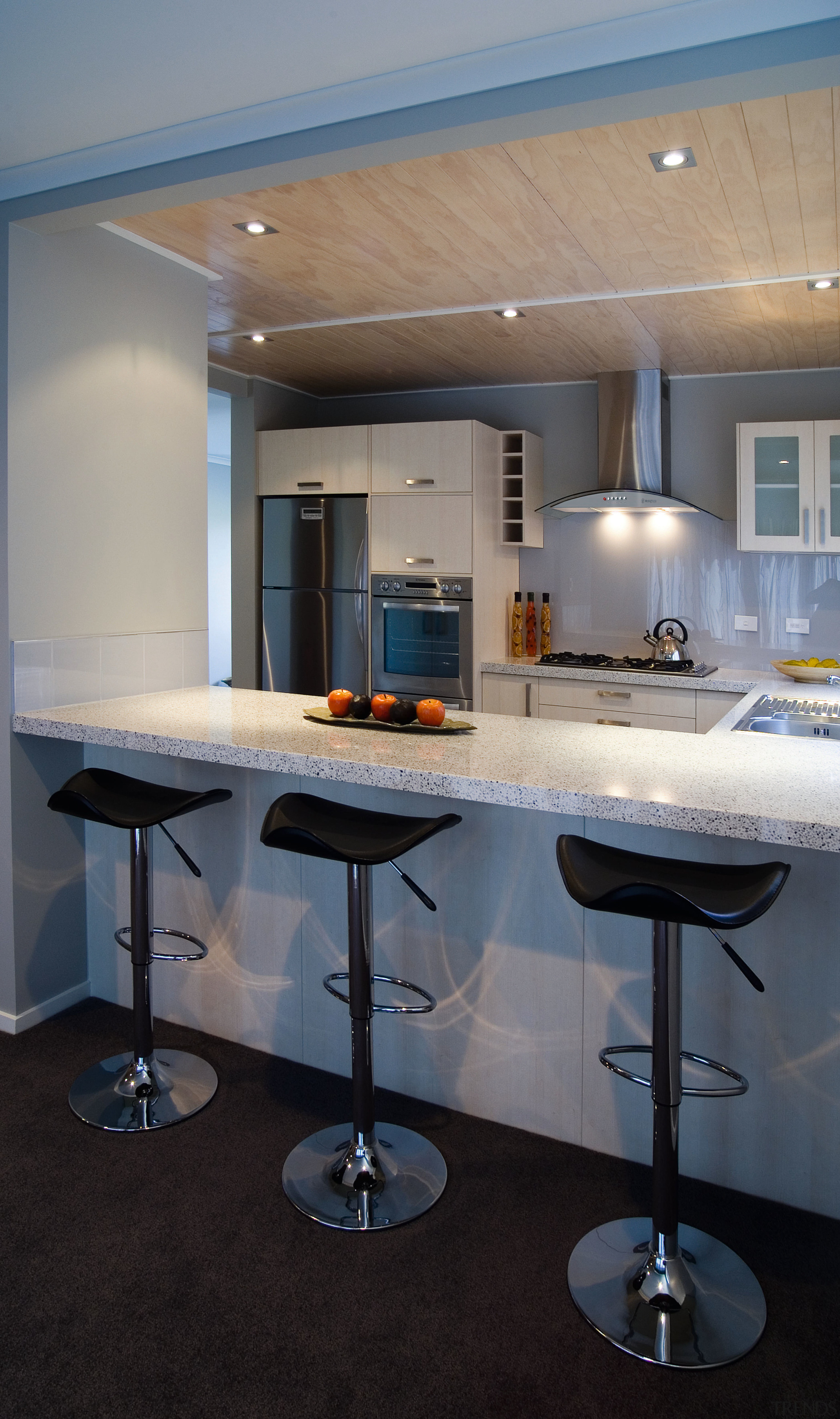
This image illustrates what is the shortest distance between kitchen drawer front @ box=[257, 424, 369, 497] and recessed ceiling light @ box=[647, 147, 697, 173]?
2.56 m

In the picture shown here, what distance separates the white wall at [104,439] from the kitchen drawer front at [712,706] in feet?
7.56

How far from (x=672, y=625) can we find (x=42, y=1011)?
3519mm

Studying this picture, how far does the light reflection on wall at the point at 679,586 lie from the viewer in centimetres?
458

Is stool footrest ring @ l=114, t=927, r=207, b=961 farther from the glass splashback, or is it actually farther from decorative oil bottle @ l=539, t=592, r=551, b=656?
the glass splashback

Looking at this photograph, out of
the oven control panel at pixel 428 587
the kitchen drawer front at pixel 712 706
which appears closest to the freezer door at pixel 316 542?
the oven control panel at pixel 428 587

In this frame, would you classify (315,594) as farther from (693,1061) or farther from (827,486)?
(693,1061)

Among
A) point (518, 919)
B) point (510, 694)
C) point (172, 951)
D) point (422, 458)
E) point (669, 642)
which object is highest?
point (422, 458)

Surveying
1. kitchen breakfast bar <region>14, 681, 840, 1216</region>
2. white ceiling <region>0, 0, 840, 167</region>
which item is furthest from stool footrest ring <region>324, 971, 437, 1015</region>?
white ceiling <region>0, 0, 840, 167</region>

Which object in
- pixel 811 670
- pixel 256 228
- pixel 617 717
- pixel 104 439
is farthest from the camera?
pixel 617 717

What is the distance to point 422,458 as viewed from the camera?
4.63 metres

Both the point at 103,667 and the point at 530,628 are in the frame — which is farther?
the point at 530,628

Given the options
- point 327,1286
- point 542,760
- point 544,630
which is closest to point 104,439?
point 542,760

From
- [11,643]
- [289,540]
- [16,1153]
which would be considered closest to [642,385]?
[289,540]

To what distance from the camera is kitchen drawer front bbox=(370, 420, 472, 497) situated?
4566 millimetres
